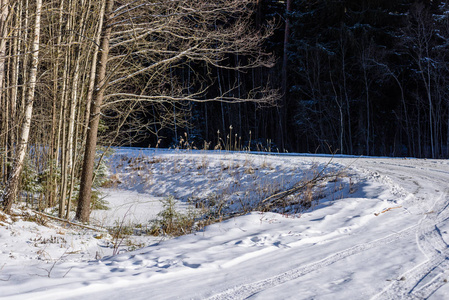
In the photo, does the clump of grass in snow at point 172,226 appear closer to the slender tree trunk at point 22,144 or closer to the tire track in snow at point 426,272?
the slender tree trunk at point 22,144

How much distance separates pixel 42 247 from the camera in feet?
15.0

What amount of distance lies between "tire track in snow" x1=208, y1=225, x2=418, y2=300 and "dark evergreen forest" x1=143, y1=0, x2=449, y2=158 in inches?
614

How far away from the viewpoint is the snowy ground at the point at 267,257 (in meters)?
2.71

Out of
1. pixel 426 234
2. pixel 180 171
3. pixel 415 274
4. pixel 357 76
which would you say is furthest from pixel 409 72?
pixel 415 274

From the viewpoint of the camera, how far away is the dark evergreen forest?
20.9 m

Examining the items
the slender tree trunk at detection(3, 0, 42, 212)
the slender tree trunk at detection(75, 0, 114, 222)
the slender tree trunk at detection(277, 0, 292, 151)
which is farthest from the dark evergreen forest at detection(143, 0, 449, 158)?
the slender tree trunk at detection(3, 0, 42, 212)

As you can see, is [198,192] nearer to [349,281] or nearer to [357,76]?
[349,281]

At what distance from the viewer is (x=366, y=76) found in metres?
22.7

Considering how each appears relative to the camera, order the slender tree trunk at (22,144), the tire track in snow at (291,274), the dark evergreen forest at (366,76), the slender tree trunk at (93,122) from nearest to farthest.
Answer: the tire track in snow at (291,274) → the slender tree trunk at (22,144) → the slender tree trunk at (93,122) → the dark evergreen forest at (366,76)

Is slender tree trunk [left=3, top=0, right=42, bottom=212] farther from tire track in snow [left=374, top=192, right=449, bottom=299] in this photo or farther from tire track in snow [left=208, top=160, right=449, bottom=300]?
tire track in snow [left=374, top=192, right=449, bottom=299]

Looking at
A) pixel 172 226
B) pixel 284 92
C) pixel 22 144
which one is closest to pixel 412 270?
pixel 172 226

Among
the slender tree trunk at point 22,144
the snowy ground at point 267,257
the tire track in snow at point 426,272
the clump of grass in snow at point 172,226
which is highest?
the slender tree trunk at point 22,144

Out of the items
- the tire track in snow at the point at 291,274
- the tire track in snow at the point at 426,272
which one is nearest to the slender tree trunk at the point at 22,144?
the tire track in snow at the point at 291,274

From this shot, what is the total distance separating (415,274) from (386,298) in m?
0.60
